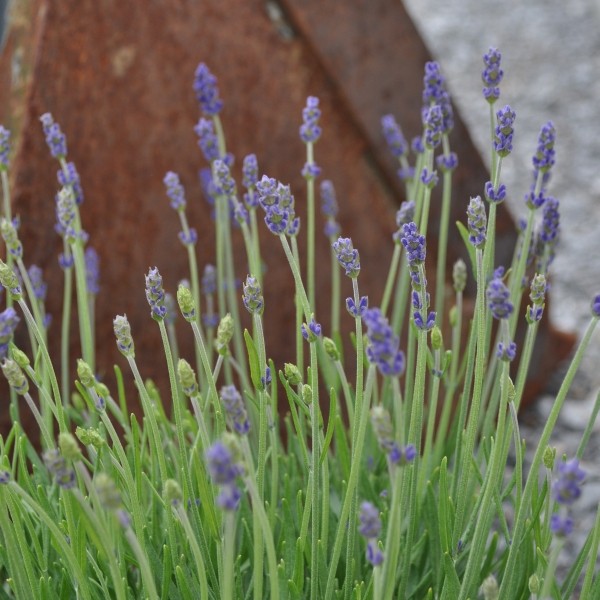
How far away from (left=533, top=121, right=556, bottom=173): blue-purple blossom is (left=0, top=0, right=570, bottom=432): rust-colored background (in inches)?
40.3

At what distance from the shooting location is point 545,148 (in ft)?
4.85

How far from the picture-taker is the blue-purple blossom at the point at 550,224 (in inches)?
67.0

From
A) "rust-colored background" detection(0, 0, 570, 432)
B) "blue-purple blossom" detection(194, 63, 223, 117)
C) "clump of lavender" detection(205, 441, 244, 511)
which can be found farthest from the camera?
"rust-colored background" detection(0, 0, 570, 432)

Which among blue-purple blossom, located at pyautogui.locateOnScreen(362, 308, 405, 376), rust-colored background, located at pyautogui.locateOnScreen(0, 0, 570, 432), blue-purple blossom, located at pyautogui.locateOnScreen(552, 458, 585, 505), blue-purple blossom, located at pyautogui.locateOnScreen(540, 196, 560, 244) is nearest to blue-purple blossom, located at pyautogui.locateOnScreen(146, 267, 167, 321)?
→ blue-purple blossom, located at pyautogui.locateOnScreen(362, 308, 405, 376)

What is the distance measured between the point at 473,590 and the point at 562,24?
461 cm

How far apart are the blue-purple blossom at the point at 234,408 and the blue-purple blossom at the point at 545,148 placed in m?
0.74

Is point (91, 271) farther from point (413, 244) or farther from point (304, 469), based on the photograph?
point (413, 244)

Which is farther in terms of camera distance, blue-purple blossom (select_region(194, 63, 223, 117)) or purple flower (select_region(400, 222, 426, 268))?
blue-purple blossom (select_region(194, 63, 223, 117))

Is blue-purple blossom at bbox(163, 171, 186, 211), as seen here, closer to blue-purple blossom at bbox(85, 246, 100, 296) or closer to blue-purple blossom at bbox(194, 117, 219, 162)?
blue-purple blossom at bbox(194, 117, 219, 162)

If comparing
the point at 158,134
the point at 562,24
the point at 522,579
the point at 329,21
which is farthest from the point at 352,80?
the point at 562,24

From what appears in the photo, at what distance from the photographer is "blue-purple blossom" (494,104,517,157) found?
4.39ft

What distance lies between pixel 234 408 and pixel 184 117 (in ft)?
5.15

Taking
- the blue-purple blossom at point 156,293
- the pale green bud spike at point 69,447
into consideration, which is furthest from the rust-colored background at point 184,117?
the pale green bud spike at point 69,447

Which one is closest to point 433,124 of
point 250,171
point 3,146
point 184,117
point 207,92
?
point 250,171
